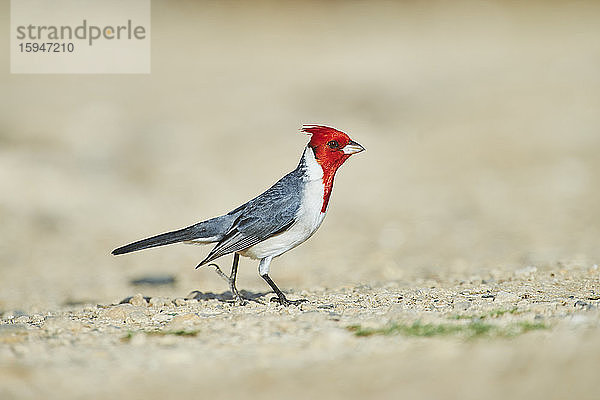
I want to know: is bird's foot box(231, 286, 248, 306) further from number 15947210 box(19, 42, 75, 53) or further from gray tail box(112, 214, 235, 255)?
number 15947210 box(19, 42, 75, 53)

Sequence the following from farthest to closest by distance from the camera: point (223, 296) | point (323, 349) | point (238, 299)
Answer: point (223, 296) < point (238, 299) < point (323, 349)

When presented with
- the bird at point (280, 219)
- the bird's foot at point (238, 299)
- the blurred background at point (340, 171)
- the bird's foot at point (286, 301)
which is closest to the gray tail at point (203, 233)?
the bird at point (280, 219)

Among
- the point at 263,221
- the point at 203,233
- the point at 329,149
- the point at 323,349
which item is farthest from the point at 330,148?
the point at 323,349

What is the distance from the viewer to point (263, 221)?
6430mm

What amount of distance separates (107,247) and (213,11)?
19952 millimetres

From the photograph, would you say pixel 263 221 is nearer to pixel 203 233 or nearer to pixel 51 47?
pixel 203 233

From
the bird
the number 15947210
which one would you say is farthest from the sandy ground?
the number 15947210

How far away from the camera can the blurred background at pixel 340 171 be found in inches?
421

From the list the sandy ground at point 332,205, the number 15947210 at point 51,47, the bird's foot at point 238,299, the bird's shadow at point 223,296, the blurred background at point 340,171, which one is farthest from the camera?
the number 15947210 at point 51,47

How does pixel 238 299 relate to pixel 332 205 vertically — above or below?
below

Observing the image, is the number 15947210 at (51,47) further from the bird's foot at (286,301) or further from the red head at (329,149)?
the bird's foot at (286,301)

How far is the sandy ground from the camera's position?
175 inches

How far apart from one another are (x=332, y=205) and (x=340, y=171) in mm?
1508

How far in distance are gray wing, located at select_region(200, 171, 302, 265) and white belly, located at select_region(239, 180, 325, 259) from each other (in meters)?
0.06
